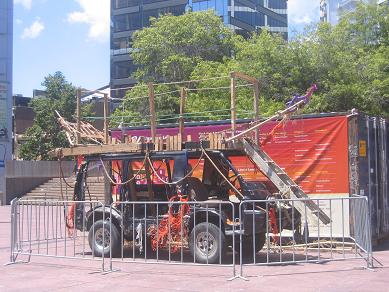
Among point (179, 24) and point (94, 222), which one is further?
point (179, 24)

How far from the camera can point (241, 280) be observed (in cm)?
911

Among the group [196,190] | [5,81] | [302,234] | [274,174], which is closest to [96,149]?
[196,190]

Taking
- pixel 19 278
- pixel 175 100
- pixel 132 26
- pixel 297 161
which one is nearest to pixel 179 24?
pixel 175 100

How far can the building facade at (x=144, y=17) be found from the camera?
72675 millimetres

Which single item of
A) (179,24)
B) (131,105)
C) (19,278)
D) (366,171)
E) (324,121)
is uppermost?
(179,24)

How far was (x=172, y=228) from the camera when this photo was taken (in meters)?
11.3

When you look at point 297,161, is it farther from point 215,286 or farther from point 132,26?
point 132,26

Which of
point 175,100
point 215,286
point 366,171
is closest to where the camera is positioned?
point 215,286

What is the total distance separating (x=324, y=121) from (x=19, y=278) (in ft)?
26.2

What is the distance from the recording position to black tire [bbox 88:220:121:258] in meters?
11.8

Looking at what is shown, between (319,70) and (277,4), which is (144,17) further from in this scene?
(319,70)

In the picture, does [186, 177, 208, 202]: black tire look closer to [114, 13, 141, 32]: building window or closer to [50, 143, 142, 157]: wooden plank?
[50, 143, 142, 157]: wooden plank

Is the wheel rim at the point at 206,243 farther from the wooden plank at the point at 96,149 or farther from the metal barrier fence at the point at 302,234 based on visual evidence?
the wooden plank at the point at 96,149

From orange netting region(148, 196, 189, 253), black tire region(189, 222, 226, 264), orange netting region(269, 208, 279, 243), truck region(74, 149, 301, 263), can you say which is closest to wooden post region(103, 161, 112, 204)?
truck region(74, 149, 301, 263)
